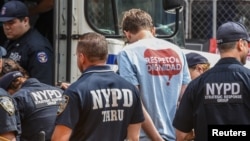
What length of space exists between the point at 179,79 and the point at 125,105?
825 mm

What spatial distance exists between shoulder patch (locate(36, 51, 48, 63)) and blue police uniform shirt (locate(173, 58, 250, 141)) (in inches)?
69.6

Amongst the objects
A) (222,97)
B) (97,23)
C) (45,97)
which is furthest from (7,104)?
(97,23)

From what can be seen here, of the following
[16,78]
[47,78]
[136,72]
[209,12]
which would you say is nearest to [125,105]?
[136,72]

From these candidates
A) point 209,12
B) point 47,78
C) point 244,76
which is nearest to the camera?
point 244,76

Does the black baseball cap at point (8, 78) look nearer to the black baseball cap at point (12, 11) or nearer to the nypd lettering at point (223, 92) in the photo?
the black baseball cap at point (12, 11)

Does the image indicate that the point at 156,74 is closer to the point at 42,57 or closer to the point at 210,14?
the point at 42,57

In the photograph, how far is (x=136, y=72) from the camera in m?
4.96

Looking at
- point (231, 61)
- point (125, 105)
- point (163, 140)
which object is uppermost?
point (231, 61)

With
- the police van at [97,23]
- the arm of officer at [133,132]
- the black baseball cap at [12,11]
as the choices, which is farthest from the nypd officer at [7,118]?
the black baseball cap at [12,11]

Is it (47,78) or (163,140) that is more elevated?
(47,78)

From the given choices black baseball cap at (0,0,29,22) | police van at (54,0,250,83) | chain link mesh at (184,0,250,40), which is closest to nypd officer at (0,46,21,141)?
police van at (54,0,250,83)

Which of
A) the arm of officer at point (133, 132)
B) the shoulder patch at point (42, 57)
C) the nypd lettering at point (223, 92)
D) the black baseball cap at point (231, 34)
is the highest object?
the black baseball cap at point (231, 34)

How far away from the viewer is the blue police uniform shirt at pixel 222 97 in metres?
4.25

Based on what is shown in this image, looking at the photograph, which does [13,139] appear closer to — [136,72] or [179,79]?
[136,72]
